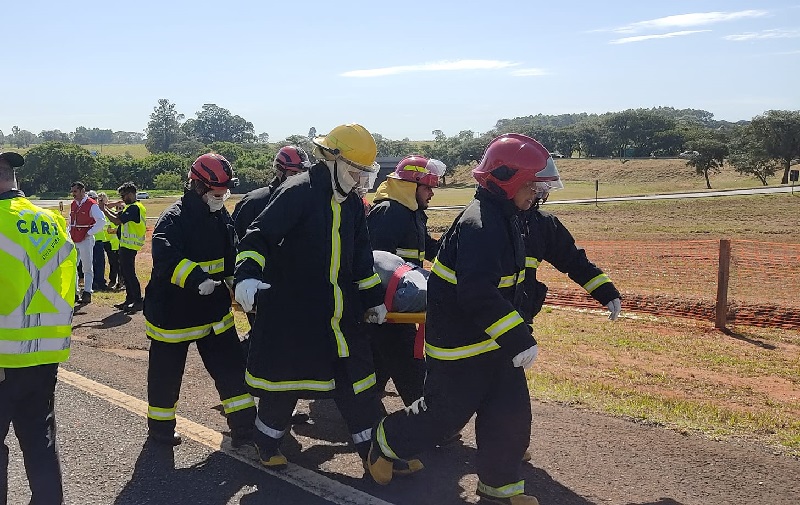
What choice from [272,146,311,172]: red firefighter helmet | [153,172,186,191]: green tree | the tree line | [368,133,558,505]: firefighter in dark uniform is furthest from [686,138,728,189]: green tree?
[368,133,558,505]: firefighter in dark uniform

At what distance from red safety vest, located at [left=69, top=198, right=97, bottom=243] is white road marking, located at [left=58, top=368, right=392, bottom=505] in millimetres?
6047

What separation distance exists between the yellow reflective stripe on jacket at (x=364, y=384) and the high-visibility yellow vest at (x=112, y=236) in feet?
37.0

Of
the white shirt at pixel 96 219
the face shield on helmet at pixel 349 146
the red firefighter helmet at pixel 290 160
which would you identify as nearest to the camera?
the face shield on helmet at pixel 349 146

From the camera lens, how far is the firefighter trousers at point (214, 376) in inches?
213

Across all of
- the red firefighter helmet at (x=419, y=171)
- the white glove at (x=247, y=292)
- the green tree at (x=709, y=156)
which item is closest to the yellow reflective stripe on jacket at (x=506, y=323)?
the white glove at (x=247, y=292)

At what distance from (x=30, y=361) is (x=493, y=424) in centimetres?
244

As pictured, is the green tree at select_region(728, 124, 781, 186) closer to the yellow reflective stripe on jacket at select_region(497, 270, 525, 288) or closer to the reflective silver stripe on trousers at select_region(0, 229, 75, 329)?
the yellow reflective stripe on jacket at select_region(497, 270, 525, 288)

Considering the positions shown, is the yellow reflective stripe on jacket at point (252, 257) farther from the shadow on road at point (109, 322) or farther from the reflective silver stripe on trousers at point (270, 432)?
the shadow on road at point (109, 322)

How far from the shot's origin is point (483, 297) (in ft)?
13.3

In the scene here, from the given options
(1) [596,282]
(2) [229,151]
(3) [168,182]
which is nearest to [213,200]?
(1) [596,282]

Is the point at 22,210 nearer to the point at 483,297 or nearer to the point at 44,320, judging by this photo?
the point at 44,320

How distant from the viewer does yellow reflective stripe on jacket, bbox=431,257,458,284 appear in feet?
14.4

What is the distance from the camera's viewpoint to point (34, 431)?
399cm

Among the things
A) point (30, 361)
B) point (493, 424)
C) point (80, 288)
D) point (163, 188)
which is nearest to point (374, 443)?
point (493, 424)
